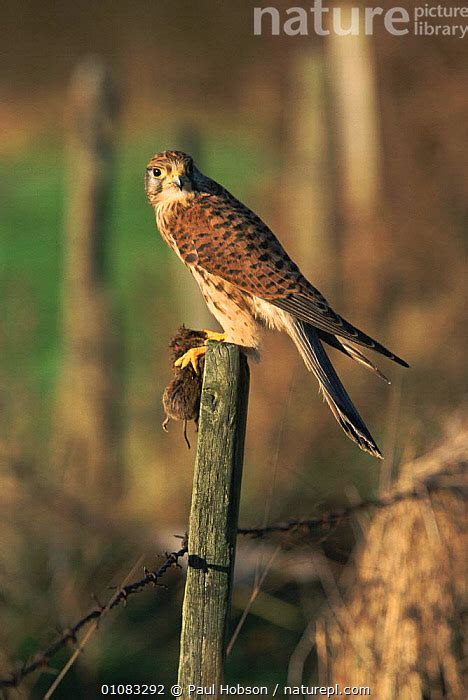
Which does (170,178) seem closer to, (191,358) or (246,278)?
(246,278)

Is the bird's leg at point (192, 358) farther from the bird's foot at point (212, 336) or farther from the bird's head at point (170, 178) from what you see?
the bird's head at point (170, 178)

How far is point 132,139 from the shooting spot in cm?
1795

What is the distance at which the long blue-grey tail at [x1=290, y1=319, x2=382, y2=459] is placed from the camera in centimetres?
288

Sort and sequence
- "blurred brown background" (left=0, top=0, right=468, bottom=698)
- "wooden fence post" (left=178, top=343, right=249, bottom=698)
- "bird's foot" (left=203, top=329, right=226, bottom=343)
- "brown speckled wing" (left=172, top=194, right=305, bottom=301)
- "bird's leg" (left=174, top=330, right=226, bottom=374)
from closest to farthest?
"wooden fence post" (left=178, top=343, right=249, bottom=698), "bird's leg" (left=174, top=330, right=226, bottom=374), "bird's foot" (left=203, top=329, right=226, bottom=343), "brown speckled wing" (left=172, top=194, right=305, bottom=301), "blurred brown background" (left=0, top=0, right=468, bottom=698)

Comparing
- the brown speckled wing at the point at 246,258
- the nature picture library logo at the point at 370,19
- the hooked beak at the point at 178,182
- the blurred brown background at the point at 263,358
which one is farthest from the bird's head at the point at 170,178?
the nature picture library logo at the point at 370,19

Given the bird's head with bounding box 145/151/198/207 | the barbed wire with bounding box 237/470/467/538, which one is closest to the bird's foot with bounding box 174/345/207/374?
the barbed wire with bounding box 237/470/467/538

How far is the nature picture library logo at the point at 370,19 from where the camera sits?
8.16 meters

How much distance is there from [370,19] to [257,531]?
695 cm

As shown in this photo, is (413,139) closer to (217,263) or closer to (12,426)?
(12,426)

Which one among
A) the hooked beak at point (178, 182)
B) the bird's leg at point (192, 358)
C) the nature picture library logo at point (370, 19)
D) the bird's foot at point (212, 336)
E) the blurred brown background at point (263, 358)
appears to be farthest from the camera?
the nature picture library logo at point (370, 19)

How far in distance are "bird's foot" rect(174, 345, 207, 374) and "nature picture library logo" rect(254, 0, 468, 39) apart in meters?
5.85

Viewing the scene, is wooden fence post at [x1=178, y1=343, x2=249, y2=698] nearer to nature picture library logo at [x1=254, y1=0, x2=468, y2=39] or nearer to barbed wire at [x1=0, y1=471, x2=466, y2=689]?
barbed wire at [x1=0, y1=471, x2=466, y2=689]

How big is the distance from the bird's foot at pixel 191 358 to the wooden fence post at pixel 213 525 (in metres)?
0.36

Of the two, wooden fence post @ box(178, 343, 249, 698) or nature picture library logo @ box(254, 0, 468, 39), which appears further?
nature picture library logo @ box(254, 0, 468, 39)
